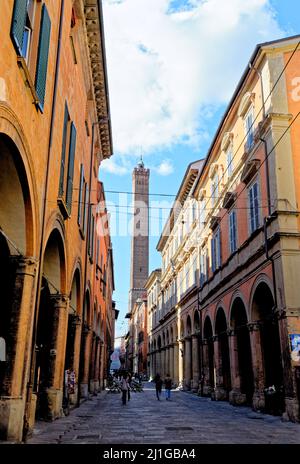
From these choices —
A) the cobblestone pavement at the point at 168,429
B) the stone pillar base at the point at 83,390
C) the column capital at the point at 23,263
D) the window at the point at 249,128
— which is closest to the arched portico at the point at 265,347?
the cobblestone pavement at the point at 168,429

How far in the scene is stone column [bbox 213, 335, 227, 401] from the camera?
67.4 feet

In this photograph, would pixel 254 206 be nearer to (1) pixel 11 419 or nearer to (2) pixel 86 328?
(2) pixel 86 328

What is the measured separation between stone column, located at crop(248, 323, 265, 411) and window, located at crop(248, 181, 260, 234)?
358 centimetres

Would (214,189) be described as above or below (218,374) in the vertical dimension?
above

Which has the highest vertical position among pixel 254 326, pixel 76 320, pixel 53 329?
pixel 76 320

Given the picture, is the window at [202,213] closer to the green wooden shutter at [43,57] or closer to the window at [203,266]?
the window at [203,266]

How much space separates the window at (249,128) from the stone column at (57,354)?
30.2 ft

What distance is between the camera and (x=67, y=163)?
504 inches

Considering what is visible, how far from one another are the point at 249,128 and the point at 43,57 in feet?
33.6

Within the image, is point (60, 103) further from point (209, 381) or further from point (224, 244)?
point (209, 381)

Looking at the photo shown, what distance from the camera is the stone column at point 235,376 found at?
1777 cm

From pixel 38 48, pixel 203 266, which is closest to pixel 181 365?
pixel 203 266

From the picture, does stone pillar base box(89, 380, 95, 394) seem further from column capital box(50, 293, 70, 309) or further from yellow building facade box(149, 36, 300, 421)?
column capital box(50, 293, 70, 309)

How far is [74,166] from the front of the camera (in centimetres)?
1426
